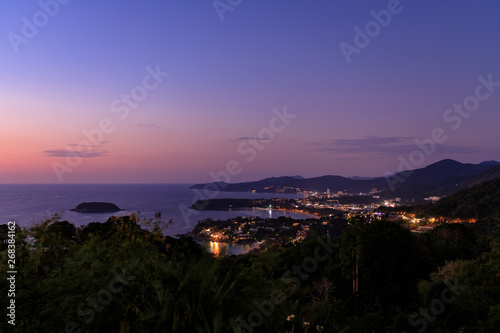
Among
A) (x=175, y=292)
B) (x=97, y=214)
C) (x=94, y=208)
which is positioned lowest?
(x=97, y=214)

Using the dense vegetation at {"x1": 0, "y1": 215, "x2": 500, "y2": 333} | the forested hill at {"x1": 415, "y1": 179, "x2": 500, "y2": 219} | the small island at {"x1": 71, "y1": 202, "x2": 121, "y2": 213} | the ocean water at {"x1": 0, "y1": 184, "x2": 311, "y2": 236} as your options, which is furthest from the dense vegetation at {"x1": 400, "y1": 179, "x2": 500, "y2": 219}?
the small island at {"x1": 71, "y1": 202, "x2": 121, "y2": 213}

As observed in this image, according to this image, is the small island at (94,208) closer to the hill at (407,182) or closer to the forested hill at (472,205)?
the forested hill at (472,205)

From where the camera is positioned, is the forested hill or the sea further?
the forested hill

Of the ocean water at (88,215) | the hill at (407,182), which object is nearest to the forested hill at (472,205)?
the ocean water at (88,215)

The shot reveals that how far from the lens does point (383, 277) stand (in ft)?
40.0

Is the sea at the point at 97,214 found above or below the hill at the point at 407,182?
below

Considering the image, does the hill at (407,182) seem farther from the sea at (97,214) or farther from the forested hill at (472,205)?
the forested hill at (472,205)

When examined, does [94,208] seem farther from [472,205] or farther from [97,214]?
[472,205]

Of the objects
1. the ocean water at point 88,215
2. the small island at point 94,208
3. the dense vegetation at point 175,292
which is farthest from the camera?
the small island at point 94,208

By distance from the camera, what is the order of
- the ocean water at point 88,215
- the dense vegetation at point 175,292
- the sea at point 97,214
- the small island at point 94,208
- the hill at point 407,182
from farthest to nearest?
1. the hill at point 407,182
2. the small island at point 94,208
3. the ocean water at point 88,215
4. the sea at point 97,214
5. the dense vegetation at point 175,292

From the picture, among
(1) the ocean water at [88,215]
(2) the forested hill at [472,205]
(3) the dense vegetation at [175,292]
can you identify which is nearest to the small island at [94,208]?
(1) the ocean water at [88,215]

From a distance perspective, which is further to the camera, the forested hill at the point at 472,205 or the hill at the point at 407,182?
the hill at the point at 407,182

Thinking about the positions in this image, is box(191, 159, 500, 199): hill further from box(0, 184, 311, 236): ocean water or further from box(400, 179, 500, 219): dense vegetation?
box(400, 179, 500, 219): dense vegetation

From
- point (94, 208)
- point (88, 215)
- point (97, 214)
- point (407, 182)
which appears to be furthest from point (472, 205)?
point (407, 182)
